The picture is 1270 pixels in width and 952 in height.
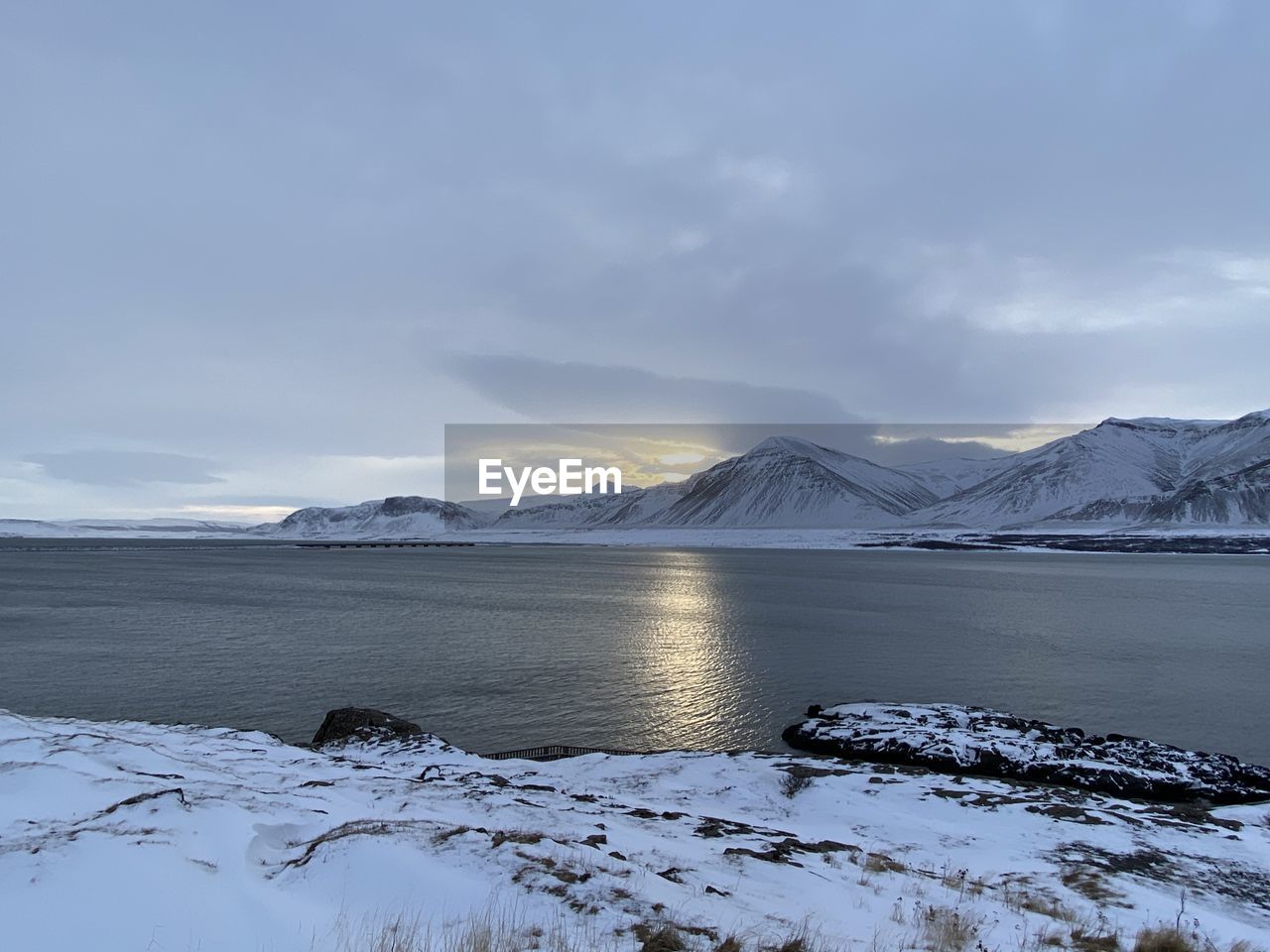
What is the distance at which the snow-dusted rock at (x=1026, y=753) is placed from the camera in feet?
61.1

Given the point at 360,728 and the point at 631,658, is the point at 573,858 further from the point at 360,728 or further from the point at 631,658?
the point at 631,658

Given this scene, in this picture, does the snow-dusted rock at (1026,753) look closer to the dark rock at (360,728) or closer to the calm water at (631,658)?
the calm water at (631,658)

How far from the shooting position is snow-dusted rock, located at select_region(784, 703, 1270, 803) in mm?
18609

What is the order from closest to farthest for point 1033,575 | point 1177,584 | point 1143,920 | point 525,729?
point 1143,920, point 525,729, point 1177,584, point 1033,575

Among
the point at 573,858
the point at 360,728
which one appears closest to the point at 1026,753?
the point at 573,858

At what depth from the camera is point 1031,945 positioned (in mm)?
7672

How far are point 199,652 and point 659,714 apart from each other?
2731 cm

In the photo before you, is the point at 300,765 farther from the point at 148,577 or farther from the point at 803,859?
the point at 148,577

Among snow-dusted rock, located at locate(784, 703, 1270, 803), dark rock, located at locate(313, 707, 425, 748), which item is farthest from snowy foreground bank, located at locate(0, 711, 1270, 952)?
dark rock, located at locate(313, 707, 425, 748)

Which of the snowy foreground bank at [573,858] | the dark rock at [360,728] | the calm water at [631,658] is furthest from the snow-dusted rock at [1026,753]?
the dark rock at [360,728]

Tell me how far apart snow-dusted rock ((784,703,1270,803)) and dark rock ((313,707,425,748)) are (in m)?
12.7

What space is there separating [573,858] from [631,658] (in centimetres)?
2978

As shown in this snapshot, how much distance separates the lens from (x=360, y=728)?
2147 centimetres

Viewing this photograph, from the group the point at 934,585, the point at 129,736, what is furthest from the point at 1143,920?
the point at 934,585
